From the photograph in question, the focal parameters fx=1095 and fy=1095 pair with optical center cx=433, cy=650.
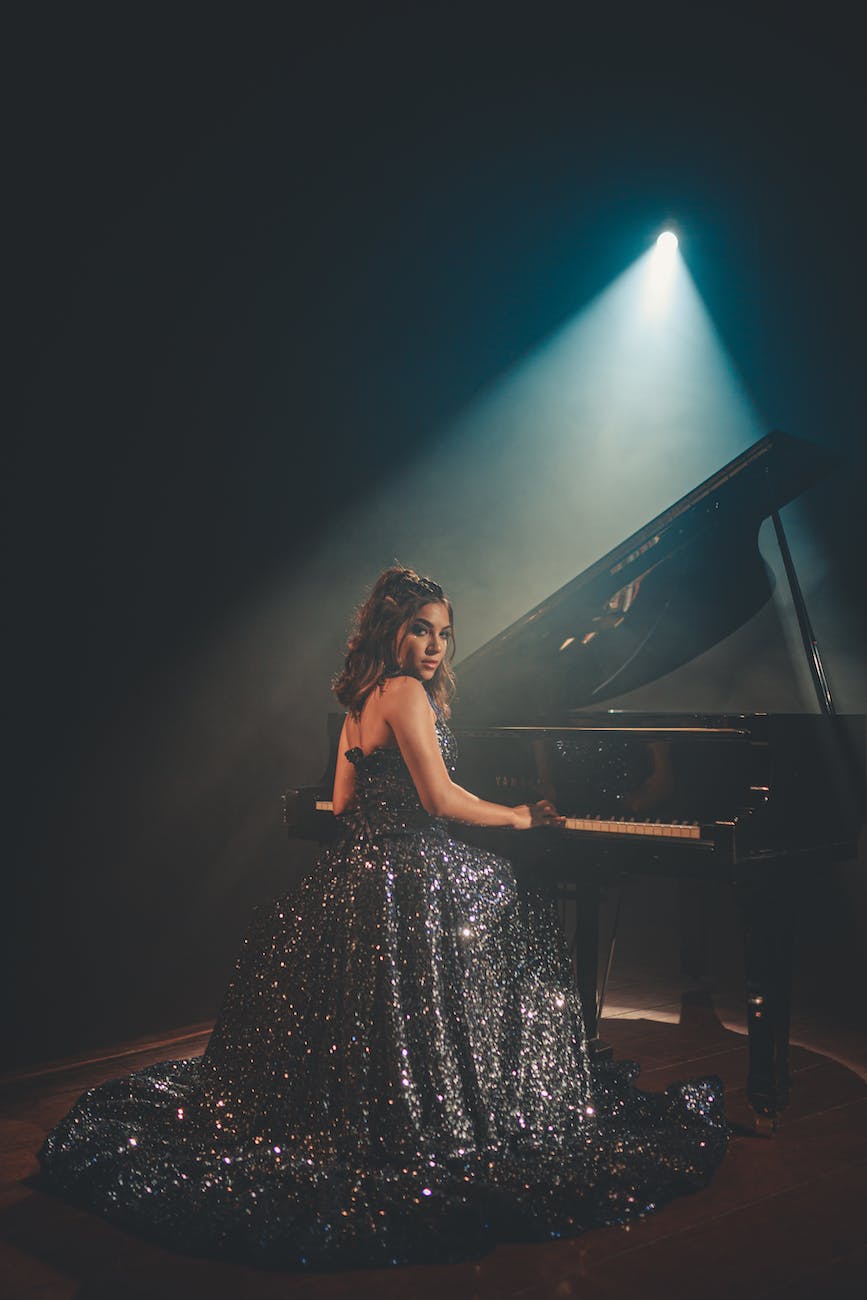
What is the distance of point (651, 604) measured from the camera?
138 inches

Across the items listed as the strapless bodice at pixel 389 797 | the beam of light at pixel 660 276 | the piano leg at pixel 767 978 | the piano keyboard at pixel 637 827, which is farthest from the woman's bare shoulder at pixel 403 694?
the beam of light at pixel 660 276

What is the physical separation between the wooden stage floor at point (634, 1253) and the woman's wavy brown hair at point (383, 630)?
1270mm

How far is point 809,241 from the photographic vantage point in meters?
5.40

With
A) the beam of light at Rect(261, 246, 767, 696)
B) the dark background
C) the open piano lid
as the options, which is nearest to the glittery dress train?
the open piano lid

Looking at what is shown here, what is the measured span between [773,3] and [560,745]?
3.91 metres

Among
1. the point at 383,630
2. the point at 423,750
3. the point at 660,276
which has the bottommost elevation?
the point at 423,750

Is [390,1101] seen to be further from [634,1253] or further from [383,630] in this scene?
[383,630]

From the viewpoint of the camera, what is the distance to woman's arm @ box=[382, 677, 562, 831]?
2686 mm

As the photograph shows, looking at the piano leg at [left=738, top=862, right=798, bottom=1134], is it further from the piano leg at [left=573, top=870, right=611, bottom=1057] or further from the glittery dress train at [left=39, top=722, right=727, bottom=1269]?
the piano leg at [left=573, top=870, right=611, bottom=1057]

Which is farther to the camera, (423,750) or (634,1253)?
(423,750)

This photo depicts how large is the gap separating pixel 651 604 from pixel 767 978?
3.97 ft

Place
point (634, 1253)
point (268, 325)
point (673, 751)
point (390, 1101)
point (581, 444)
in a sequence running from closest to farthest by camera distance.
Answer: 1. point (634, 1253)
2. point (390, 1101)
3. point (673, 751)
4. point (268, 325)
5. point (581, 444)

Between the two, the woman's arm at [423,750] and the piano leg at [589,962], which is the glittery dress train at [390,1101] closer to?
the woman's arm at [423,750]

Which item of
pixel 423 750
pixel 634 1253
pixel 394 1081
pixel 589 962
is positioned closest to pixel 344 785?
pixel 423 750
